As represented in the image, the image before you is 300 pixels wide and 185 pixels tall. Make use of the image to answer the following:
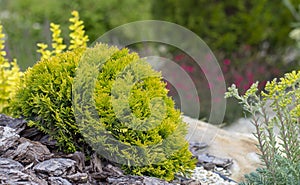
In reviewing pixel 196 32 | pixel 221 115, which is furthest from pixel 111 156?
pixel 196 32

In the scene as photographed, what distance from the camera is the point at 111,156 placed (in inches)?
125

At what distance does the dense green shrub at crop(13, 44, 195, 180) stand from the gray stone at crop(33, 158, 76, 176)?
0.22 metres

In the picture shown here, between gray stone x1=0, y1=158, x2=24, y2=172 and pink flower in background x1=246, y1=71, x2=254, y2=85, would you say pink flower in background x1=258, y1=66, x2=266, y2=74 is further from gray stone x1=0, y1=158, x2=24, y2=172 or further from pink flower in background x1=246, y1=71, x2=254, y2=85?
gray stone x1=0, y1=158, x2=24, y2=172

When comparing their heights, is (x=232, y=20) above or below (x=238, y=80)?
above

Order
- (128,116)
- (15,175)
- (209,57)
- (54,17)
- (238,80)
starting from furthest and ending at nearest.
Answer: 1. (54,17)
2. (209,57)
3. (238,80)
4. (128,116)
5. (15,175)

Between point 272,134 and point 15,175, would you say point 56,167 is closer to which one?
point 15,175

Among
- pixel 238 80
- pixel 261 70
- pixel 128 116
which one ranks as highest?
pixel 261 70

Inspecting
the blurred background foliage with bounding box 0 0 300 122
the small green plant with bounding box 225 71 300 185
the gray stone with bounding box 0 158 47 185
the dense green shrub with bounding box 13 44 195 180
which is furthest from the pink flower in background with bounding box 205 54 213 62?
the gray stone with bounding box 0 158 47 185

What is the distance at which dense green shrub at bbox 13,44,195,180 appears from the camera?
313 cm

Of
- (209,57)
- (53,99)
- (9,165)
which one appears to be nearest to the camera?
(9,165)

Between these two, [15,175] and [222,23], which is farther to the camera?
[222,23]

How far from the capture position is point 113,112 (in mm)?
3127

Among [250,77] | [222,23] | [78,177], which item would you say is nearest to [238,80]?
[250,77]

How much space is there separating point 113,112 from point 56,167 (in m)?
0.49
